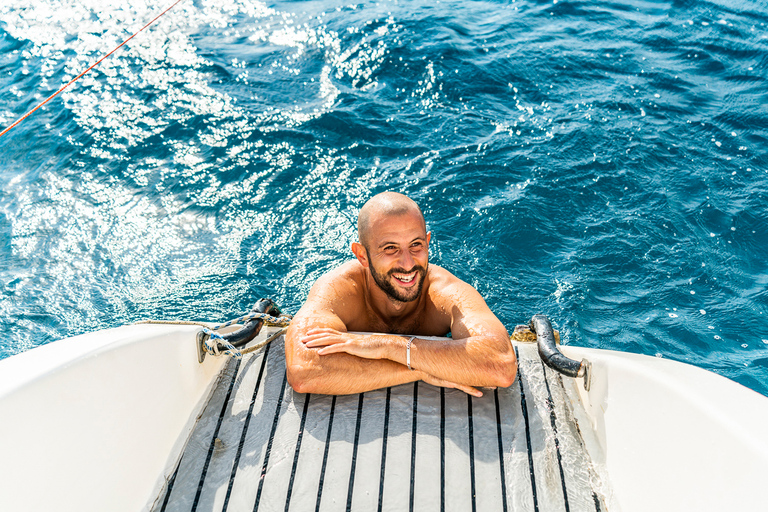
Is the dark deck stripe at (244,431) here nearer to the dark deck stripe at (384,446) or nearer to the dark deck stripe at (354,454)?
the dark deck stripe at (354,454)

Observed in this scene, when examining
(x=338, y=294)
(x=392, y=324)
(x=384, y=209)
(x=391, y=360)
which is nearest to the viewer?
(x=391, y=360)

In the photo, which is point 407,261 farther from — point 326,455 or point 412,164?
point 412,164

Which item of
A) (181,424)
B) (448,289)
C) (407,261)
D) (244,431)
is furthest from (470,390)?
(181,424)

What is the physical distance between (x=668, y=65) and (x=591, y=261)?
3492mm

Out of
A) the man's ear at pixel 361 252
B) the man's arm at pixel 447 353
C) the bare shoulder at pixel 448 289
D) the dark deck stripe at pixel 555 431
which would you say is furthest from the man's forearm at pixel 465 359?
the man's ear at pixel 361 252

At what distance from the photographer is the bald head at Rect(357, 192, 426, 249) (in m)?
2.78

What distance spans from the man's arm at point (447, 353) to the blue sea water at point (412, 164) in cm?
150

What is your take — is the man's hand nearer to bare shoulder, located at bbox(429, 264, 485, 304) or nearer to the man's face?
the man's face

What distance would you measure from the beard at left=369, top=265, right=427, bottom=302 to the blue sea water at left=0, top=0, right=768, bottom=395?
137 centimetres

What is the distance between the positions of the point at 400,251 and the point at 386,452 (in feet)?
2.99

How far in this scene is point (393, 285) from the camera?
2.89m

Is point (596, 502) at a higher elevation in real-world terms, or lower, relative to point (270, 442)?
lower

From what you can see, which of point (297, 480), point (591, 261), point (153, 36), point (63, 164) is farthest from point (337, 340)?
point (153, 36)

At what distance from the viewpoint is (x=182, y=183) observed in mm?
5277
